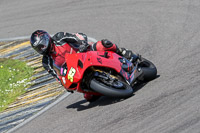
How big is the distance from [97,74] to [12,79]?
495 centimetres

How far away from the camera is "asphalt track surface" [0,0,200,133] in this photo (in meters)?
7.29

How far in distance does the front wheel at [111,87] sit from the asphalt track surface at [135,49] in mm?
195

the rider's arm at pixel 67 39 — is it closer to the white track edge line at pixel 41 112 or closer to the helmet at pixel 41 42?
the helmet at pixel 41 42

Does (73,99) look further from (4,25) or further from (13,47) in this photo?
(4,25)

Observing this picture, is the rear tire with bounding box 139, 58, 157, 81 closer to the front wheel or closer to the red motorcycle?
the red motorcycle

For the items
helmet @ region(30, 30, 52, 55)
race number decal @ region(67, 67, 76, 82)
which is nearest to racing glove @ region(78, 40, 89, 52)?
race number decal @ region(67, 67, 76, 82)

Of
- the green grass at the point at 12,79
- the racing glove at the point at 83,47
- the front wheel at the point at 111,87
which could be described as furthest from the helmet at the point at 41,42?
the green grass at the point at 12,79

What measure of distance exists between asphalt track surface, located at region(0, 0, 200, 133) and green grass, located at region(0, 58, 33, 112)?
1.95 m

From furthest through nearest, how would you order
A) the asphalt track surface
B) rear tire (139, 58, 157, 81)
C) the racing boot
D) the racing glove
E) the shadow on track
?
the racing boot, rear tire (139, 58, 157, 81), the shadow on track, the racing glove, the asphalt track surface

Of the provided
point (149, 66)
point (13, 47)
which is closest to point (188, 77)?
point (149, 66)

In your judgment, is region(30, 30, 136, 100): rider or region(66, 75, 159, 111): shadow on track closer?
region(66, 75, 159, 111): shadow on track

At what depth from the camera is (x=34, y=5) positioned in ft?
57.5

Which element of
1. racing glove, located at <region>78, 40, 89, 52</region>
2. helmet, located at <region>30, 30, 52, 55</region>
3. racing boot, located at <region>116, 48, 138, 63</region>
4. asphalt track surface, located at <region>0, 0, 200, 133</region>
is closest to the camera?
asphalt track surface, located at <region>0, 0, 200, 133</region>

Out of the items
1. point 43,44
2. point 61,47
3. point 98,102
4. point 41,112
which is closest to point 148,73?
point 98,102
